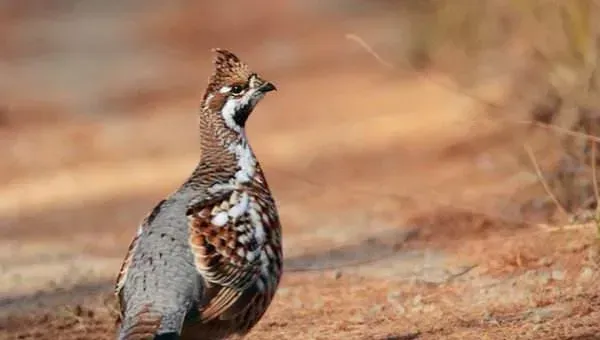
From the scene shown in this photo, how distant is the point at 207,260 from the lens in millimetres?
7305

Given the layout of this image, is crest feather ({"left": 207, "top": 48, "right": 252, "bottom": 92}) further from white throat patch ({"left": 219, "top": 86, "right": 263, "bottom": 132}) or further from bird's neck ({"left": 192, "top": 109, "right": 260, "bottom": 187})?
bird's neck ({"left": 192, "top": 109, "right": 260, "bottom": 187})

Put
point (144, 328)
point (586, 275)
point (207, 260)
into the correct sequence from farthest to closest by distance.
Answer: point (586, 275), point (207, 260), point (144, 328)

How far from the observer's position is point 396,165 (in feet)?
48.9

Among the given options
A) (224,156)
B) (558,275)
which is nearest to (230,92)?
(224,156)

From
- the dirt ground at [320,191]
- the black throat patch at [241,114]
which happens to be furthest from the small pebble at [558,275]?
the black throat patch at [241,114]

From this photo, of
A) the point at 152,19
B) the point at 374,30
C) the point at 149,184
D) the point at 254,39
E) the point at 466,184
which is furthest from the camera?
the point at 152,19

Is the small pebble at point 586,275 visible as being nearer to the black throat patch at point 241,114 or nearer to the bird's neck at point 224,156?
the bird's neck at point 224,156

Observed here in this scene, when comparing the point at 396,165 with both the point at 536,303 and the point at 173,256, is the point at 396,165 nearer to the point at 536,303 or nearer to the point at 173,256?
the point at 536,303

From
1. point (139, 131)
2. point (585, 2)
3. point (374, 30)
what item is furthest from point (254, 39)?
point (585, 2)

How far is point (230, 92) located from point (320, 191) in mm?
5501

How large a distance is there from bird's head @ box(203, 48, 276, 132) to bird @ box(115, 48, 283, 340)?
202 millimetres

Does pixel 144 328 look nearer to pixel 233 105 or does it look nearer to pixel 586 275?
pixel 233 105

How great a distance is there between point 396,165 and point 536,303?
21.7 ft

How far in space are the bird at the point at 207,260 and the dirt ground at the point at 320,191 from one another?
85cm
